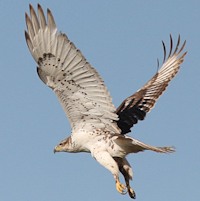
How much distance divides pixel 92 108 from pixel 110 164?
3.57ft

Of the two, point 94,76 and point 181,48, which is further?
point 181,48

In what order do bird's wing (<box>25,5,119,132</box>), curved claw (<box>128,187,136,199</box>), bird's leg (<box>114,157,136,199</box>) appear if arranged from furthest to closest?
curved claw (<box>128,187,136,199</box>), bird's leg (<box>114,157,136,199</box>), bird's wing (<box>25,5,119,132</box>)

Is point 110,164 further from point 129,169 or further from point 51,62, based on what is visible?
point 51,62

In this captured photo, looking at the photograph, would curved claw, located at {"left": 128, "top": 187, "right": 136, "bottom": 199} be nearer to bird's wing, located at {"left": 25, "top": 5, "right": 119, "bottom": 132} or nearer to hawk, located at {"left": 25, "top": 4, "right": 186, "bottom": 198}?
hawk, located at {"left": 25, "top": 4, "right": 186, "bottom": 198}

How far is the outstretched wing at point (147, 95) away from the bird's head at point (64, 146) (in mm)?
1139

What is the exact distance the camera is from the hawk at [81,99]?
12734mm

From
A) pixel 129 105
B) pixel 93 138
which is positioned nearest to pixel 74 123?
pixel 93 138

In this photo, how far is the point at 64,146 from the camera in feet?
46.2

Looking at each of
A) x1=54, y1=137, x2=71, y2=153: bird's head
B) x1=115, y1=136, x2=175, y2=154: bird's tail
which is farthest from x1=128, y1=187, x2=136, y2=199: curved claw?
x1=54, y1=137, x2=71, y2=153: bird's head

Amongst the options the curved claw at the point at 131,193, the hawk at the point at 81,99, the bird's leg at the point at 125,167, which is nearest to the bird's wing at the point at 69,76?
the hawk at the point at 81,99

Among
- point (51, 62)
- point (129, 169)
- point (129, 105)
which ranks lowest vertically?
point (129, 169)

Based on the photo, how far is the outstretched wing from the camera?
14.9m

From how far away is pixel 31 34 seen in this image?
12.8m

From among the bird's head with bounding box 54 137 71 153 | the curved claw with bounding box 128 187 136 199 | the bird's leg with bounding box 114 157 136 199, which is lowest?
the curved claw with bounding box 128 187 136 199
